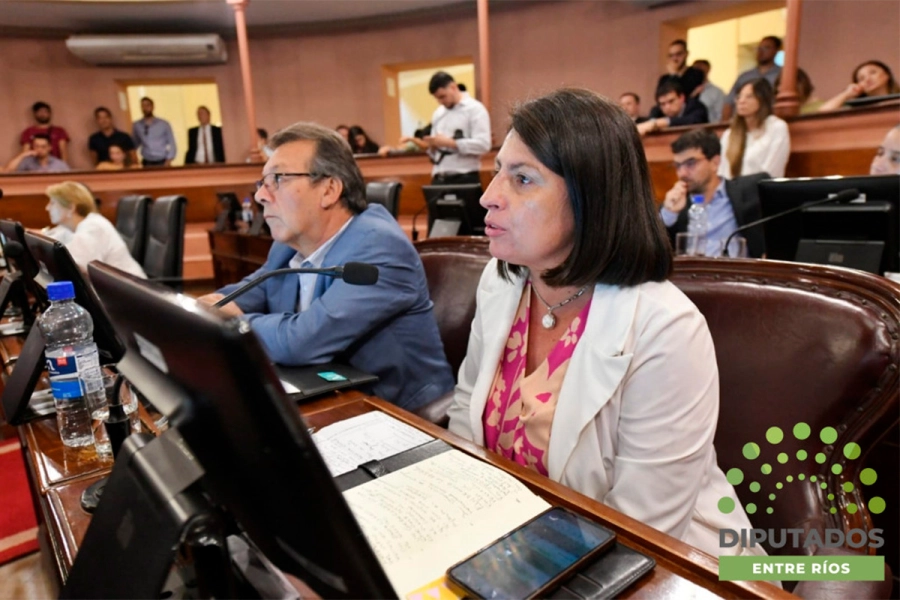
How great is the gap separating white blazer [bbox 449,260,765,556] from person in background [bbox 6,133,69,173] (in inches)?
283

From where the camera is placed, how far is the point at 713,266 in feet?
3.58

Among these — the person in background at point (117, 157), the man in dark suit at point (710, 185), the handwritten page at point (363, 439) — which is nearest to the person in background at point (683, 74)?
the man in dark suit at point (710, 185)

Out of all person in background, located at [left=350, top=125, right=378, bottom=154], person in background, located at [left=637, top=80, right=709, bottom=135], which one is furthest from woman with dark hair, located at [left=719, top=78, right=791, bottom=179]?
person in background, located at [left=350, top=125, right=378, bottom=154]

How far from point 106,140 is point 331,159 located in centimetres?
706

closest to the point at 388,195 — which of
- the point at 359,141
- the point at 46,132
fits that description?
the point at 359,141

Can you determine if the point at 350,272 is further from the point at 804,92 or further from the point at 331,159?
the point at 804,92

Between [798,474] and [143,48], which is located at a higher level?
[143,48]

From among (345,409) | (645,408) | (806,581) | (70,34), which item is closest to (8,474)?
(345,409)

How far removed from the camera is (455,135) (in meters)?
4.52

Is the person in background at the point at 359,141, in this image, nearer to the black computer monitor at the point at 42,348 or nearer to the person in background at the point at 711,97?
the person in background at the point at 711,97

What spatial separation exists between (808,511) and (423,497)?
2.03 feet

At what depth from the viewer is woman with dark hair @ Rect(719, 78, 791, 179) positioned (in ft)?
11.1

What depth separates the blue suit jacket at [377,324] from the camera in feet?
4.46

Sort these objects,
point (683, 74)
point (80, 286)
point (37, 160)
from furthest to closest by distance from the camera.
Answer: point (37, 160) < point (683, 74) < point (80, 286)
